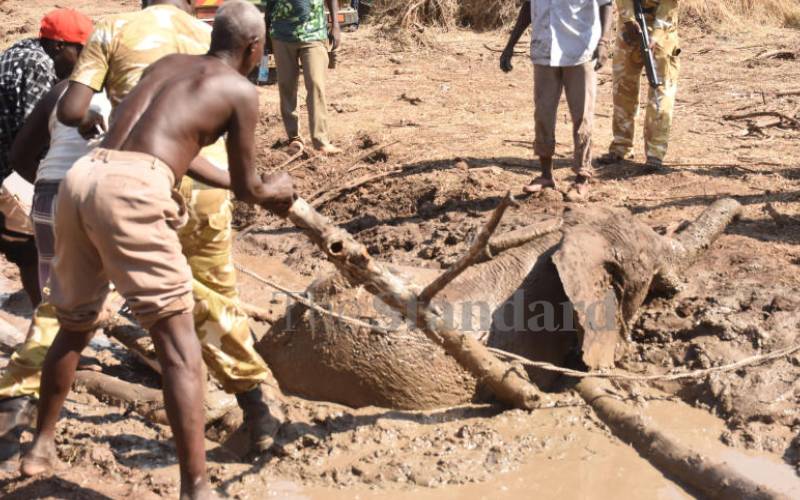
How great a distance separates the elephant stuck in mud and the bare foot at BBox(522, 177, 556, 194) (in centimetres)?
157

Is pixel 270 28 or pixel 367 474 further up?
pixel 270 28

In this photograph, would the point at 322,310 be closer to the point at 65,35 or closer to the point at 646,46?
the point at 65,35

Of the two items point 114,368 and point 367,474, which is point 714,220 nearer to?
point 367,474

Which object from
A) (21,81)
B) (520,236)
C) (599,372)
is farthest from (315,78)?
(599,372)

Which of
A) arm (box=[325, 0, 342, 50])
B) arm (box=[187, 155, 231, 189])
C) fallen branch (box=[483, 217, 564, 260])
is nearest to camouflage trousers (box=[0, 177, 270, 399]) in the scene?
arm (box=[187, 155, 231, 189])

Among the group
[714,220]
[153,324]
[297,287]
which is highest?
[153,324]

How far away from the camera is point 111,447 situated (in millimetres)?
4191

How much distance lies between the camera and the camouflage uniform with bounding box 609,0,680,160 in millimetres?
7312

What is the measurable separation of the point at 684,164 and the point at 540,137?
1480 millimetres

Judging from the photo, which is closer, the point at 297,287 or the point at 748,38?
the point at 297,287

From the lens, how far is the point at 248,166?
340 centimetres

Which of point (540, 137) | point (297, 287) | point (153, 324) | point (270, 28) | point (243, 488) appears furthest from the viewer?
point (270, 28)

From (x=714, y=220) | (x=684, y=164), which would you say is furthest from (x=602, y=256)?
(x=684, y=164)

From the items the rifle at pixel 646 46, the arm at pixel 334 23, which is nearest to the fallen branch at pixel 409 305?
the rifle at pixel 646 46
